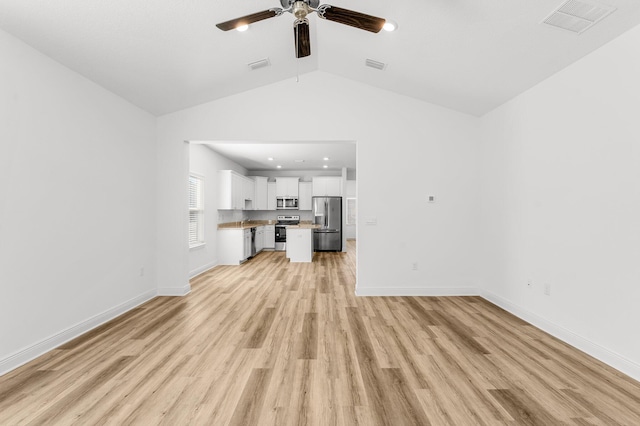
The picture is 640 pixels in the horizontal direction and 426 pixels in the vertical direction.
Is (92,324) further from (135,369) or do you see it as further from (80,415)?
(80,415)

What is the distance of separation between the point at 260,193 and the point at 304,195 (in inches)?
56.0

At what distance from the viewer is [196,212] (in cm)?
606

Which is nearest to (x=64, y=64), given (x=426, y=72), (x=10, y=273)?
(x=10, y=273)

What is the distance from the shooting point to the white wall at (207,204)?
5695 millimetres

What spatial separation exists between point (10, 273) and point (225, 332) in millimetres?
1798

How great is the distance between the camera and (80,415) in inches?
69.0

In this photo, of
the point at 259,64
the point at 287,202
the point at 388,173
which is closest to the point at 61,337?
the point at 259,64

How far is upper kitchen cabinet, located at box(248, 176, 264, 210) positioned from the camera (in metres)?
9.18

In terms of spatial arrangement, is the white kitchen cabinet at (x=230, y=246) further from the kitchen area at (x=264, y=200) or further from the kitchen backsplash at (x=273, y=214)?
the kitchen backsplash at (x=273, y=214)

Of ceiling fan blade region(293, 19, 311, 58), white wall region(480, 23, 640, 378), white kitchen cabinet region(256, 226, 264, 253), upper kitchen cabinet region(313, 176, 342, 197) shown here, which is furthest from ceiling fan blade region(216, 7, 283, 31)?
upper kitchen cabinet region(313, 176, 342, 197)

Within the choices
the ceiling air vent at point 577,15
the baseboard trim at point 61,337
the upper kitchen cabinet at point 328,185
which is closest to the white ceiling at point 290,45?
the ceiling air vent at point 577,15

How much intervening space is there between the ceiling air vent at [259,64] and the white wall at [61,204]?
1663 millimetres

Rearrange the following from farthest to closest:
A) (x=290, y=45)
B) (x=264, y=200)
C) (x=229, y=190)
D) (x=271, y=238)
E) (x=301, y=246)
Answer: (x=264, y=200)
(x=271, y=238)
(x=301, y=246)
(x=229, y=190)
(x=290, y=45)

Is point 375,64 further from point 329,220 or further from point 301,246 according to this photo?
Answer: point 329,220
